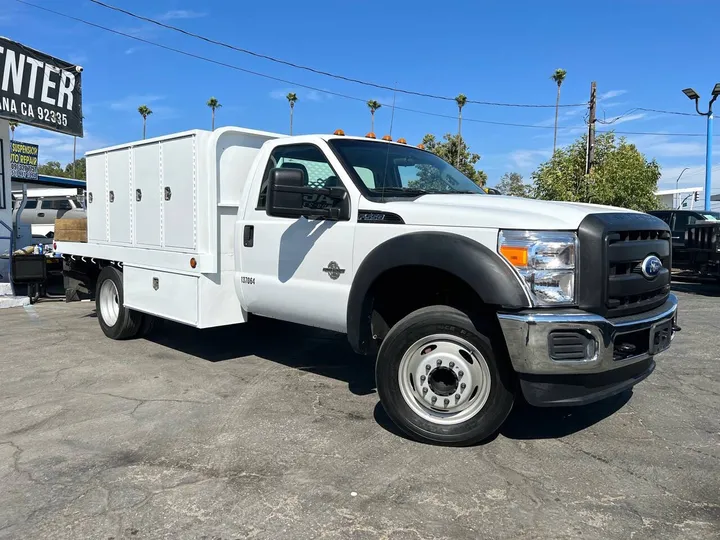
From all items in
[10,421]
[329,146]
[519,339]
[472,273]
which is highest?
[329,146]

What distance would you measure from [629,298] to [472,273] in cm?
106

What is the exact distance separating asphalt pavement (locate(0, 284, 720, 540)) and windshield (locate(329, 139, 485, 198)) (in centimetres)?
180

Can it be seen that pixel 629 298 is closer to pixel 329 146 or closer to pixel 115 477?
pixel 329 146

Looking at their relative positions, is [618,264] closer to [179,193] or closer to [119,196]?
[179,193]

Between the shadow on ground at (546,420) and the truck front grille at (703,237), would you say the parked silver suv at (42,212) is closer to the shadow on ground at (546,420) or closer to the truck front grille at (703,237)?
the truck front grille at (703,237)

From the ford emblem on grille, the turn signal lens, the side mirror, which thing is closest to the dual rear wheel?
the side mirror

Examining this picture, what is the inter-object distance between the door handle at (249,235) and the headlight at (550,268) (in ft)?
8.54

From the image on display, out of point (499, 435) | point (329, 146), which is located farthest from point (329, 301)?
point (499, 435)

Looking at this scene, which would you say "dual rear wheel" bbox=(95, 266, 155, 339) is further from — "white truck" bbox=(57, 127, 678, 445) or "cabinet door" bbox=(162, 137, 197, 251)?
"cabinet door" bbox=(162, 137, 197, 251)

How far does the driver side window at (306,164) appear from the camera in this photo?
4695 millimetres

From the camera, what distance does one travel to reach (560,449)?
383 centimetres

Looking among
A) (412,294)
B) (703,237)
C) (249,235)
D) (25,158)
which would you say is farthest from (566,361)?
(25,158)

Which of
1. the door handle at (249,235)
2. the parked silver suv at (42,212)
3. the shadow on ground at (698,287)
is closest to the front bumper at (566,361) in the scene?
the door handle at (249,235)

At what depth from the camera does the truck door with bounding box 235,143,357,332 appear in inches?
175
